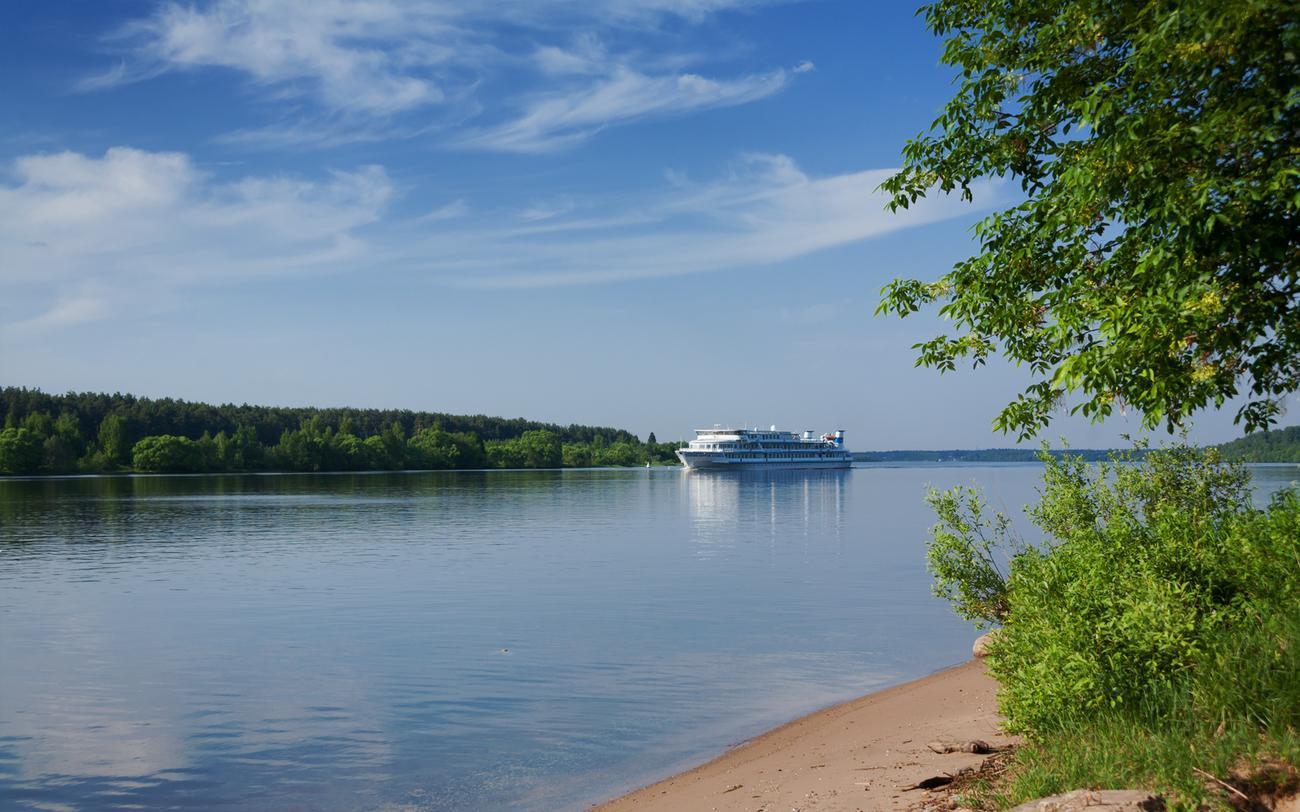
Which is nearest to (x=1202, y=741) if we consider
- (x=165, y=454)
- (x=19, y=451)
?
(x=19, y=451)

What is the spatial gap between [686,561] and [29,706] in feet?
94.0

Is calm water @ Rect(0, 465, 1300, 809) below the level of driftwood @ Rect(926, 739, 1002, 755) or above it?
below

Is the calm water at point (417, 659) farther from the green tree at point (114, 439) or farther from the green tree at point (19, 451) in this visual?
the green tree at point (114, 439)

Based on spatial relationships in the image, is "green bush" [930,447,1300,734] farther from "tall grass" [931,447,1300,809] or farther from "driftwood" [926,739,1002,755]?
"driftwood" [926,739,1002,755]

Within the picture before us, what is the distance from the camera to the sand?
439 inches

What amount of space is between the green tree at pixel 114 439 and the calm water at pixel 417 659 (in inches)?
5383

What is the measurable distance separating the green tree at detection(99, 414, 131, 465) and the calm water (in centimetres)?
13673

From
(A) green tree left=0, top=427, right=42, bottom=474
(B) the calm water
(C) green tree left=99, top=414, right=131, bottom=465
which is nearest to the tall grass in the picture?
(B) the calm water

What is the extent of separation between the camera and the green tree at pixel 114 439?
572 ft

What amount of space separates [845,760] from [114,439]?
188398 millimetres

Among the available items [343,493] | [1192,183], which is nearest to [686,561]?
[1192,183]

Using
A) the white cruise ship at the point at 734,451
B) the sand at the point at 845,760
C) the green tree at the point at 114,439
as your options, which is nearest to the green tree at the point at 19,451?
the green tree at the point at 114,439

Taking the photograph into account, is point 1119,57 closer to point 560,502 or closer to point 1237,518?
point 1237,518

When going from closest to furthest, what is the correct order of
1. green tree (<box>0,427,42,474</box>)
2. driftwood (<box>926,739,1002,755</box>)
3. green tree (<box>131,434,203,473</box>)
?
driftwood (<box>926,739,1002,755</box>), green tree (<box>0,427,42,474</box>), green tree (<box>131,434,203,473</box>)
